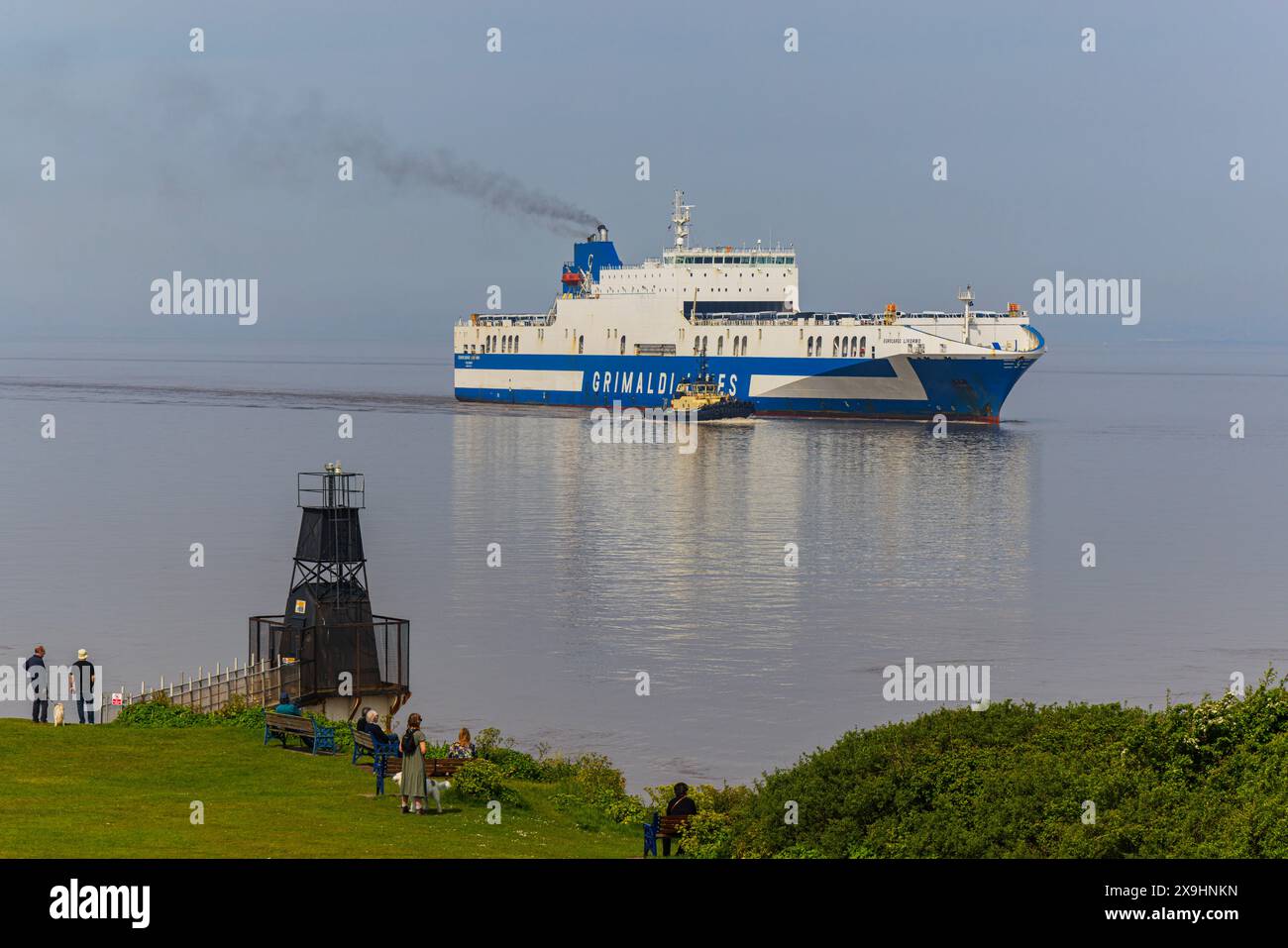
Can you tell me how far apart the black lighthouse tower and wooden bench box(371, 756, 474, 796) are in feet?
19.4

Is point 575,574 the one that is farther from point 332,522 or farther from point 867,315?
point 867,315

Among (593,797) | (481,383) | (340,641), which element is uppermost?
(481,383)

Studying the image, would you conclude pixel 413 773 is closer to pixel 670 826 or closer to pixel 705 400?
pixel 670 826

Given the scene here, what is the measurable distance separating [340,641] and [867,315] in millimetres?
77585

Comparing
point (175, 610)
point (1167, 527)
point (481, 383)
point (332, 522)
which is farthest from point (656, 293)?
point (332, 522)

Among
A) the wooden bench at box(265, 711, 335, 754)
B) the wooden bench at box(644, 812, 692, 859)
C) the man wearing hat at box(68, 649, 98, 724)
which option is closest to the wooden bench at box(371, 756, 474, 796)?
the wooden bench at box(265, 711, 335, 754)

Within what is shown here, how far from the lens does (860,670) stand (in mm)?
31500

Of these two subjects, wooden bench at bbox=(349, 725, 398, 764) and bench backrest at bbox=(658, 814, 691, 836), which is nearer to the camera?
bench backrest at bbox=(658, 814, 691, 836)

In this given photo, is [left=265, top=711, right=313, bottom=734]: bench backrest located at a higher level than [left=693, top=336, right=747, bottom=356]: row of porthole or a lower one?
lower

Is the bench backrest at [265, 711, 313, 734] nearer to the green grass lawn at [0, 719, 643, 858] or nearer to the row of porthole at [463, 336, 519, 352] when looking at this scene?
the green grass lawn at [0, 719, 643, 858]

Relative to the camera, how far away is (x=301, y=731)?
800 inches

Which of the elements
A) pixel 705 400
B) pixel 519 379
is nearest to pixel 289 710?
pixel 705 400

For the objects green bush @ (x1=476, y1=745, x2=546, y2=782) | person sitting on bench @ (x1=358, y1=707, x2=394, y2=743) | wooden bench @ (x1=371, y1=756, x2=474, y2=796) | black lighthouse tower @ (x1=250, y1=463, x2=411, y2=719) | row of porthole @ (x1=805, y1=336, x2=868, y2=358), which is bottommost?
green bush @ (x1=476, y1=745, x2=546, y2=782)

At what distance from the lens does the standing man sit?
23047mm
